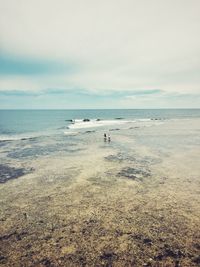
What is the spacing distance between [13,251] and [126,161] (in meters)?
14.9

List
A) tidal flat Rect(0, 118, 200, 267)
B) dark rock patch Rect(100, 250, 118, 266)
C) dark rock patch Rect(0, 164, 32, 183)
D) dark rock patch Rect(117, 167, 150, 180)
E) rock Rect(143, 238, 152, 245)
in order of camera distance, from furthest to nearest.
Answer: dark rock patch Rect(0, 164, 32, 183)
dark rock patch Rect(117, 167, 150, 180)
rock Rect(143, 238, 152, 245)
tidal flat Rect(0, 118, 200, 267)
dark rock patch Rect(100, 250, 118, 266)

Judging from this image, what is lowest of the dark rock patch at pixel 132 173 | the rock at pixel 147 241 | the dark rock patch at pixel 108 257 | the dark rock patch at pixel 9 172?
the dark rock patch at pixel 108 257

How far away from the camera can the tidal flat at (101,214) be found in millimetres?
8406

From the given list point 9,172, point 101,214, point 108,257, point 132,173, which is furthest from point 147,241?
point 9,172

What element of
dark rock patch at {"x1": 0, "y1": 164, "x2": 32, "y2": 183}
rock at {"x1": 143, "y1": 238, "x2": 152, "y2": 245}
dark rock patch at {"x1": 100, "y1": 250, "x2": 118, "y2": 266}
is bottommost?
dark rock patch at {"x1": 100, "y1": 250, "x2": 118, "y2": 266}

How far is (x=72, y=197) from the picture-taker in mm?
13836

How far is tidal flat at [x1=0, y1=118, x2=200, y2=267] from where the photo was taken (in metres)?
8.41

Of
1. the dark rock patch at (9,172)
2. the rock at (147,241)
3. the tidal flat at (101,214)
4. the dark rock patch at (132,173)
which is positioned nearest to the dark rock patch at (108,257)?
the tidal flat at (101,214)

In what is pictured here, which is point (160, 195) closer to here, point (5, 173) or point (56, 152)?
point (5, 173)

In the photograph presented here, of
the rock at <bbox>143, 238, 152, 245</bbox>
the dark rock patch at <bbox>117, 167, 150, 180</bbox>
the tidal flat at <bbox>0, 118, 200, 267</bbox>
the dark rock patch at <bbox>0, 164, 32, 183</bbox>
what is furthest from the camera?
the dark rock patch at <bbox>0, 164, 32, 183</bbox>

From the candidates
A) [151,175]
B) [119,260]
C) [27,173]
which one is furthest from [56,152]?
[119,260]

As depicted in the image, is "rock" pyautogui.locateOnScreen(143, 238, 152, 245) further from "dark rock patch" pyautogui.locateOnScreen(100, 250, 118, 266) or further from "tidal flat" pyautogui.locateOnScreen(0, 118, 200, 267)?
"dark rock patch" pyautogui.locateOnScreen(100, 250, 118, 266)

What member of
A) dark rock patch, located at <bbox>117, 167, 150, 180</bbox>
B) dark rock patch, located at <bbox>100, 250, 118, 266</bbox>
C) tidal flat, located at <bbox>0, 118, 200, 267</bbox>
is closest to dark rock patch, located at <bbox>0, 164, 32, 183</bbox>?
tidal flat, located at <bbox>0, 118, 200, 267</bbox>

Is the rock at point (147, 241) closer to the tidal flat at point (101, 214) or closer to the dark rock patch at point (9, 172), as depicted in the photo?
the tidal flat at point (101, 214)
